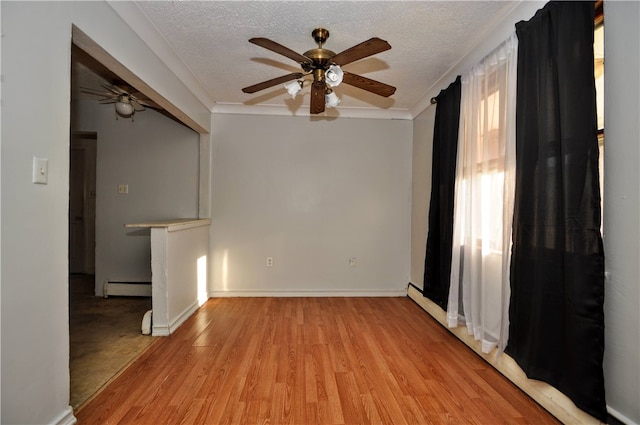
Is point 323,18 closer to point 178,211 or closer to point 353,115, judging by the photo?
point 353,115

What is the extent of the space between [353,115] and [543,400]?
3.28m

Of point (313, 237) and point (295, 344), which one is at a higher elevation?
point (313, 237)

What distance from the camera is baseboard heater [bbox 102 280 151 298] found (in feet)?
12.4

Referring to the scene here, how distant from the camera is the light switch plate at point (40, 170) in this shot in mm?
1309

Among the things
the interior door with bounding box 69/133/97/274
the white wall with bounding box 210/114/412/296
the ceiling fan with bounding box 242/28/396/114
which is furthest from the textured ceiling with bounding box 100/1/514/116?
the interior door with bounding box 69/133/97/274

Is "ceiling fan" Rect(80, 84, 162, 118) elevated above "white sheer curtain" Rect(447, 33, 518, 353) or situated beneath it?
elevated above

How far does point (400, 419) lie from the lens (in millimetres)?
1617

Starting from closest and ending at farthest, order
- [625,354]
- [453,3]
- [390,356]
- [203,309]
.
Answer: [625,354], [453,3], [390,356], [203,309]

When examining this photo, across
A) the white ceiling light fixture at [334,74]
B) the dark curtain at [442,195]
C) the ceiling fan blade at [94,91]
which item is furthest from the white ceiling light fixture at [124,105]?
the dark curtain at [442,195]

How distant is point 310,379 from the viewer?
6.49 ft

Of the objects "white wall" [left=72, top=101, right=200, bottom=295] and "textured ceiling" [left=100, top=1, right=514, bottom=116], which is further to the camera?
"white wall" [left=72, top=101, right=200, bottom=295]

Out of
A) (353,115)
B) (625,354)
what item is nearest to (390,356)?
(625,354)

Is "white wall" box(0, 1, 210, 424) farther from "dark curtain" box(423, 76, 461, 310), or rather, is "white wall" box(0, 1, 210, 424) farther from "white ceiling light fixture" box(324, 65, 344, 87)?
"dark curtain" box(423, 76, 461, 310)

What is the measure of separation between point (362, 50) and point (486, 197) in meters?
1.34
